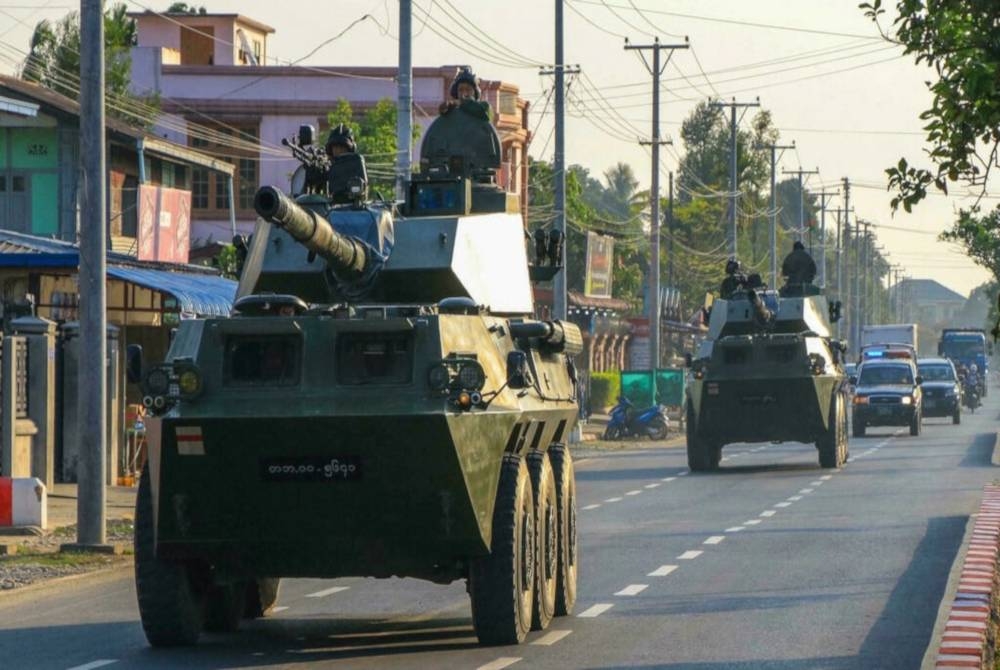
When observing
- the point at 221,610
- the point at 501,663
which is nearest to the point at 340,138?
the point at 221,610

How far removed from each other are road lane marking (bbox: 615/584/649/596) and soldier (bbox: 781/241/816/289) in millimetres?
22800

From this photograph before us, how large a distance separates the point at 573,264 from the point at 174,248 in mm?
47554

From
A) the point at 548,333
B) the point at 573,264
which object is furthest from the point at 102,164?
the point at 573,264

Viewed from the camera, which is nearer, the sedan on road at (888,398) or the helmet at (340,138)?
the helmet at (340,138)

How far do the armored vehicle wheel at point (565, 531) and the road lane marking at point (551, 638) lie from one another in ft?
3.19

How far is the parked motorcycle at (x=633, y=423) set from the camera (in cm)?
5238

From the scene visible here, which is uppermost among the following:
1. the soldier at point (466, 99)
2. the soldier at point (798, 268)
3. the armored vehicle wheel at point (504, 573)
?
the soldier at point (466, 99)

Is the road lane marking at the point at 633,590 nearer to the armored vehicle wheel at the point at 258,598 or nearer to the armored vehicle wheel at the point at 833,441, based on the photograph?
the armored vehicle wheel at the point at 258,598

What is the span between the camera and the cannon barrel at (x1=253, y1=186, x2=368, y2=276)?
11.8m

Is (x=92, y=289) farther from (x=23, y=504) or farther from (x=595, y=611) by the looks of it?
(x=595, y=611)

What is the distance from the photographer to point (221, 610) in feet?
47.6

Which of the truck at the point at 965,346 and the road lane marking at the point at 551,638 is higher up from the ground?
the truck at the point at 965,346

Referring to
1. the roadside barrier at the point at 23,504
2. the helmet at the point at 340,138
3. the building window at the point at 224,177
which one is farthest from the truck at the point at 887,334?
the helmet at the point at 340,138

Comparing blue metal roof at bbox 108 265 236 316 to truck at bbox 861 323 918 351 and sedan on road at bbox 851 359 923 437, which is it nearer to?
sedan on road at bbox 851 359 923 437
